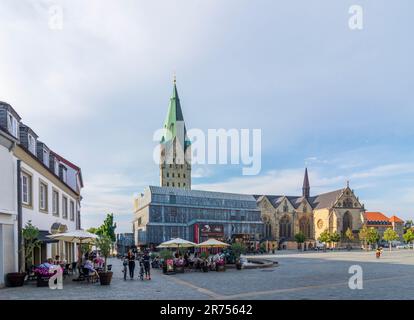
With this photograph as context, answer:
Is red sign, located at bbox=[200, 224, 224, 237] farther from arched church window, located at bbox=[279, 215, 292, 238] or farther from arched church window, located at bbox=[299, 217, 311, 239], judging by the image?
arched church window, located at bbox=[299, 217, 311, 239]

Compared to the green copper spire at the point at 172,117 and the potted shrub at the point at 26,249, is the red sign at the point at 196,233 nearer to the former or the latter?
the green copper spire at the point at 172,117

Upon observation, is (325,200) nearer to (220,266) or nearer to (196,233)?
(196,233)

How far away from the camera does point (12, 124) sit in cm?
2030

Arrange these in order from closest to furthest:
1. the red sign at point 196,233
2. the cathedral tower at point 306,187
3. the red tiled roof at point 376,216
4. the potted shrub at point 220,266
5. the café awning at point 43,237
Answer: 1. the café awning at point 43,237
2. the potted shrub at point 220,266
3. the red sign at point 196,233
4. the cathedral tower at point 306,187
5. the red tiled roof at point 376,216

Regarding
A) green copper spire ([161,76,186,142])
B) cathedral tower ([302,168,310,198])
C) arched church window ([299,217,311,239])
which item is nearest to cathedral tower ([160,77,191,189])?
green copper spire ([161,76,186,142])

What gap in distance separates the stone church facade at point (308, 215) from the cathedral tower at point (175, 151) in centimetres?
2365

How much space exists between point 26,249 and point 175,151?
104 m

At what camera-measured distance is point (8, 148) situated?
62.2 ft

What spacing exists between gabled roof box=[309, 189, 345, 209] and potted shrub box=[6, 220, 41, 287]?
370 feet

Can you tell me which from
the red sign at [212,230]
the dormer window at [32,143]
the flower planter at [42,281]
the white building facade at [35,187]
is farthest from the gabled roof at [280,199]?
the flower planter at [42,281]

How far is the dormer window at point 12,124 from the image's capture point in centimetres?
1961

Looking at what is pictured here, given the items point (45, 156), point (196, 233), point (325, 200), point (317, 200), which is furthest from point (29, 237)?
point (317, 200)

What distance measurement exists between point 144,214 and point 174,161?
1411 inches
